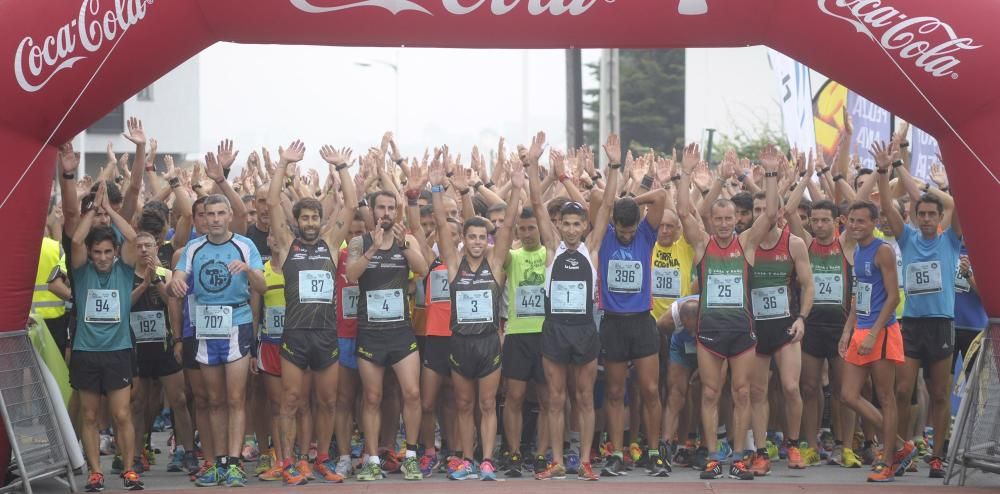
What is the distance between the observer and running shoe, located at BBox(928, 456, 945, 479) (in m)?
9.88

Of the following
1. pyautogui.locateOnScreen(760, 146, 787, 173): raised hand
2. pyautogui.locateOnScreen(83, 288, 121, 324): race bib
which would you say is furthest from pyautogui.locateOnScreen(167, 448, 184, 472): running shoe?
pyautogui.locateOnScreen(760, 146, 787, 173): raised hand

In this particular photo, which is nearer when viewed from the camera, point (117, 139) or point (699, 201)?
point (699, 201)

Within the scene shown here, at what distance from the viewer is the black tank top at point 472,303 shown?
32.8 ft

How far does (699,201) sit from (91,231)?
531 centimetres

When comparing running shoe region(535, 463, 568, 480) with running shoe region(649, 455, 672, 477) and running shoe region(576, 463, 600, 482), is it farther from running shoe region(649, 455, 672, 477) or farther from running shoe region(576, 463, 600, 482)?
running shoe region(649, 455, 672, 477)

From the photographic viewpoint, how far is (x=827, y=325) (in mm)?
10617

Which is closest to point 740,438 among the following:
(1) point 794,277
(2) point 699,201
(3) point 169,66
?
(1) point 794,277

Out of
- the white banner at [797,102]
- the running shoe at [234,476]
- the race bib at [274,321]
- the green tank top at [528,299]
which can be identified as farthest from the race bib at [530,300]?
the white banner at [797,102]

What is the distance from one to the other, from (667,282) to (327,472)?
10.5 ft

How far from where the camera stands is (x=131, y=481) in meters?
9.45

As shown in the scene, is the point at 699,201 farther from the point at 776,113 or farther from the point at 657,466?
the point at 776,113

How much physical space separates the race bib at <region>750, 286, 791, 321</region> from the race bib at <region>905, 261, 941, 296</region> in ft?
3.15

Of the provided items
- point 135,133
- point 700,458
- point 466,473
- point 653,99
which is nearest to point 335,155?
point 135,133

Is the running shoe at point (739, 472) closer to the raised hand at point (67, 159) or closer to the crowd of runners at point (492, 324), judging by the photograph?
the crowd of runners at point (492, 324)
